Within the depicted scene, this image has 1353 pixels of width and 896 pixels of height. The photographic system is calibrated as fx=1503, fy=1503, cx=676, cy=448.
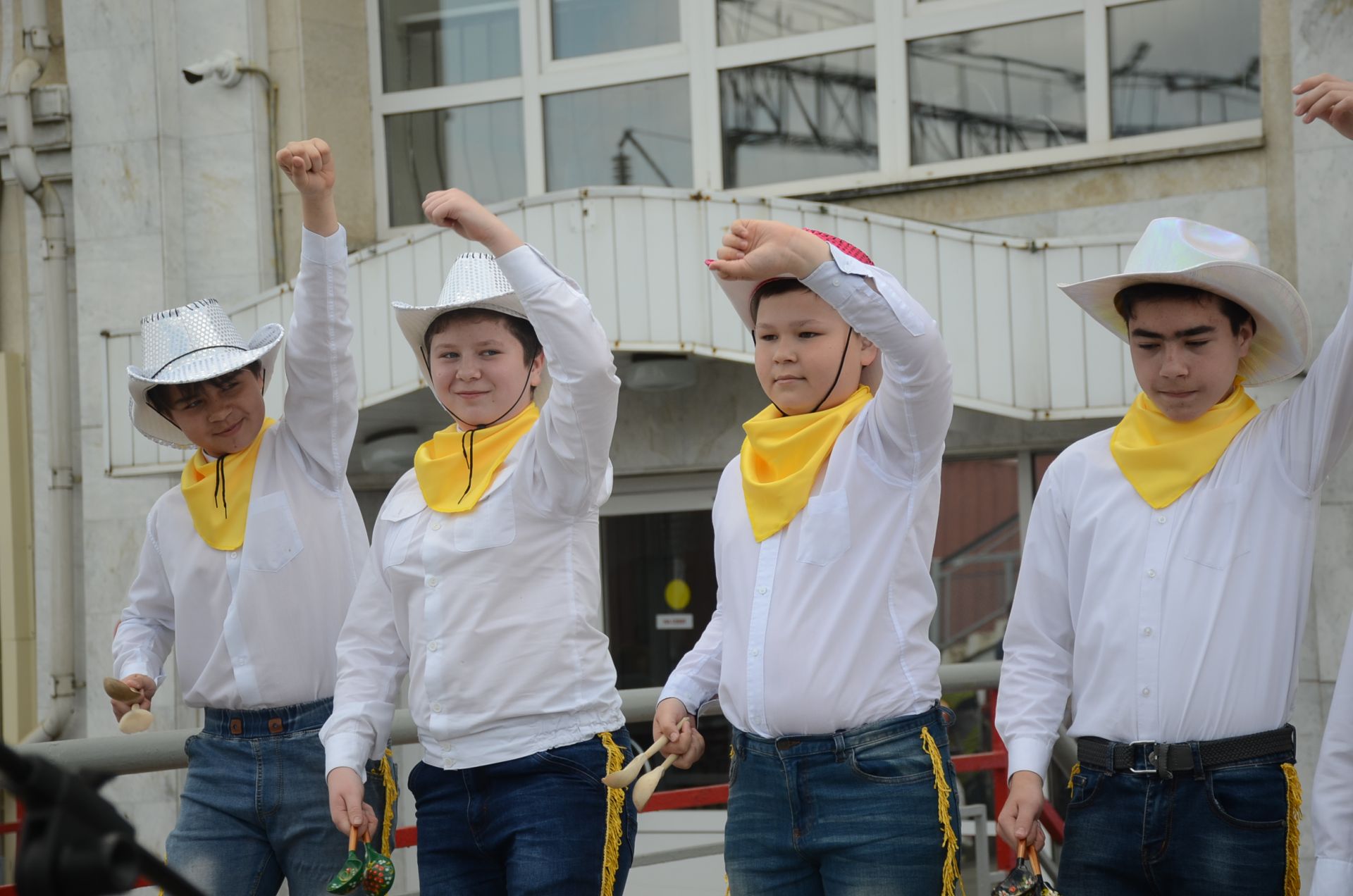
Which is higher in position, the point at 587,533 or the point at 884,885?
the point at 587,533

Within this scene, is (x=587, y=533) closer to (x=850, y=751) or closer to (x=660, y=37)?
(x=850, y=751)

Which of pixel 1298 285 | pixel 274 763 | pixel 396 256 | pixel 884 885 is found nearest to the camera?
pixel 884 885

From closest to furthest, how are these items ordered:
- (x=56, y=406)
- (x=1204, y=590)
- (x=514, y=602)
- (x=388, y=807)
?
(x=1204, y=590) → (x=514, y=602) → (x=388, y=807) → (x=56, y=406)

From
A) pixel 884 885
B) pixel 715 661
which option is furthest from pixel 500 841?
pixel 884 885

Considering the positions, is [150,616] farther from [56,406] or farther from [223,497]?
[56,406]

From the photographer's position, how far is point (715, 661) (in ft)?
8.93

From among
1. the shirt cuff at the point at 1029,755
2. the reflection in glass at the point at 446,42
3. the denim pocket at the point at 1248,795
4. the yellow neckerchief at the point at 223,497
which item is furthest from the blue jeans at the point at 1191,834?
the reflection in glass at the point at 446,42

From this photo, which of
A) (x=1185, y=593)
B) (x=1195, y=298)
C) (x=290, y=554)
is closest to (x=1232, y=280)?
(x=1195, y=298)

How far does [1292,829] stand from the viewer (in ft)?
7.66

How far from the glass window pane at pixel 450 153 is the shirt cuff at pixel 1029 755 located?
5699mm

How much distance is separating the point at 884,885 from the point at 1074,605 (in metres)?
0.61

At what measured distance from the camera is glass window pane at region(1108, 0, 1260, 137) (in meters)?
6.40

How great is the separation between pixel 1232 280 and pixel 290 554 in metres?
1.84

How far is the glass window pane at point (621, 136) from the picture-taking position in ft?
24.3
